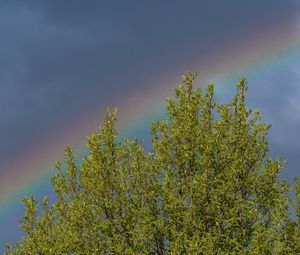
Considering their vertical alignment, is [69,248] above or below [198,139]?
below

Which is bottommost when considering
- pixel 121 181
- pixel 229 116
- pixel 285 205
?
pixel 285 205

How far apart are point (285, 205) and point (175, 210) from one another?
5.74 metres

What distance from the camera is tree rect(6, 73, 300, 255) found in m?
34.2

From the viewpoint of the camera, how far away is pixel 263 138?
3684 centimetres

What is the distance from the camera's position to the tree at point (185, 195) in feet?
112

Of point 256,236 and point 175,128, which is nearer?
point 256,236

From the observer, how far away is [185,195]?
3525cm

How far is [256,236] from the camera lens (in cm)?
3262

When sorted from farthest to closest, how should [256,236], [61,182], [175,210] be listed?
[61,182], [175,210], [256,236]

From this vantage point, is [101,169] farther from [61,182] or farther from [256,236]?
[256,236]

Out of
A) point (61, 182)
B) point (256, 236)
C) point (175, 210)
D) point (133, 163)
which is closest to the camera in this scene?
point (256, 236)

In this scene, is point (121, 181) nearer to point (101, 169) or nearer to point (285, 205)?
point (101, 169)

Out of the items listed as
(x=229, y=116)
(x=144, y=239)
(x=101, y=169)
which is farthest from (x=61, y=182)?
(x=229, y=116)

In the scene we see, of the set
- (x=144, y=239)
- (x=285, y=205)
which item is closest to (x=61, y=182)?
(x=144, y=239)
